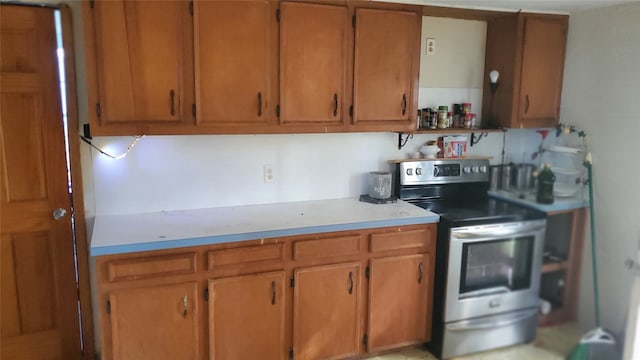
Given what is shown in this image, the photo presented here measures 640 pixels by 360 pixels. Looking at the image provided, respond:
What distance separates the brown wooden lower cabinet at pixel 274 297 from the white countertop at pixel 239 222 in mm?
44

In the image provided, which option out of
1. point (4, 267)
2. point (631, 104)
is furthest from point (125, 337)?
point (631, 104)

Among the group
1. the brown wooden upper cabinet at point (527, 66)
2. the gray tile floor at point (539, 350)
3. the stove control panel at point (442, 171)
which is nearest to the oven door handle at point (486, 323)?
the gray tile floor at point (539, 350)

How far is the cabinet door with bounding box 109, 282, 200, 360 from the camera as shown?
1883 millimetres

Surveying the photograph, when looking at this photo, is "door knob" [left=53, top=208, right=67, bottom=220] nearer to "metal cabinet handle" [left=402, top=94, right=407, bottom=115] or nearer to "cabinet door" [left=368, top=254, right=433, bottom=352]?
"cabinet door" [left=368, top=254, right=433, bottom=352]

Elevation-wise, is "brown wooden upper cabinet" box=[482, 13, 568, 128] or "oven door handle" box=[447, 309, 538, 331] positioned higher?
"brown wooden upper cabinet" box=[482, 13, 568, 128]

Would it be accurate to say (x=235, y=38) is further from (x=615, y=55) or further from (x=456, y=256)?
(x=615, y=55)

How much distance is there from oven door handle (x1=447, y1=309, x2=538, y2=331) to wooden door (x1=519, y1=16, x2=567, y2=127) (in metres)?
1.08

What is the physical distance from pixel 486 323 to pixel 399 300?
20.4 inches

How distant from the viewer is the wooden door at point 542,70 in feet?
8.51

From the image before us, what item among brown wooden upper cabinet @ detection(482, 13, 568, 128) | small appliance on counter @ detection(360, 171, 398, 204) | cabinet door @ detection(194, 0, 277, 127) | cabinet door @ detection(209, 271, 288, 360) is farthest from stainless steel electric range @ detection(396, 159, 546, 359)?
cabinet door @ detection(194, 0, 277, 127)

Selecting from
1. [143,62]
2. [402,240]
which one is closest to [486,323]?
[402,240]

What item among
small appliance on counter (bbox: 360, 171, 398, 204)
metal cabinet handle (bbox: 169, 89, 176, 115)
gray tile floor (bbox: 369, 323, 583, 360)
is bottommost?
gray tile floor (bbox: 369, 323, 583, 360)

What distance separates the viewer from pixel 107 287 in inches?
72.4

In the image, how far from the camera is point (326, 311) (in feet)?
7.27
